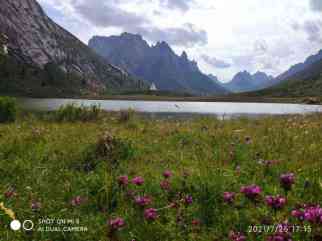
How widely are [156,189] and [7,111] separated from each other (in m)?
15.6

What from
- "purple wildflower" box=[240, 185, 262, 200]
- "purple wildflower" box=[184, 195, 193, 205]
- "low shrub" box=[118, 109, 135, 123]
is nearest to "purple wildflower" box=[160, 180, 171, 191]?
"purple wildflower" box=[184, 195, 193, 205]

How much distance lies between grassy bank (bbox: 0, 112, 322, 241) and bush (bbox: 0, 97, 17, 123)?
33.2ft

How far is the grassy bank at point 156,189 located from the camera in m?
3.78

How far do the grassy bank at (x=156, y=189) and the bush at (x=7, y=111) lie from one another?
398 inches

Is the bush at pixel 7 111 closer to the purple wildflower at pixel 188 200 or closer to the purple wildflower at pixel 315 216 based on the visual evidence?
the purple wildflower at pixel 188 200

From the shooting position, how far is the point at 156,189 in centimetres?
490

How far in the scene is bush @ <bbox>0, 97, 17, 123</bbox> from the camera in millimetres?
17266

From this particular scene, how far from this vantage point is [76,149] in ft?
25.4

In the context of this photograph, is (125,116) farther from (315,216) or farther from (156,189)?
(315,216)

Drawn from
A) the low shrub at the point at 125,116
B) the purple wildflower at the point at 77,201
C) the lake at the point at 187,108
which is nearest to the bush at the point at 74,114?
the low shrub at the point at 125,116

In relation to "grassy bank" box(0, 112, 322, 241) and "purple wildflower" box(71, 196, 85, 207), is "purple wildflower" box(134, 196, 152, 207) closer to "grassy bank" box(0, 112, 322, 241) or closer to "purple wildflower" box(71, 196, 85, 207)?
"grassy bank" box(0, 112, 322, 241)

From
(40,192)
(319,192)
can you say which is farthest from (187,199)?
(40,192)

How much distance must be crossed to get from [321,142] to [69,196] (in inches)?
253

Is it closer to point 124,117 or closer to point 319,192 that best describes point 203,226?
point 319,192
